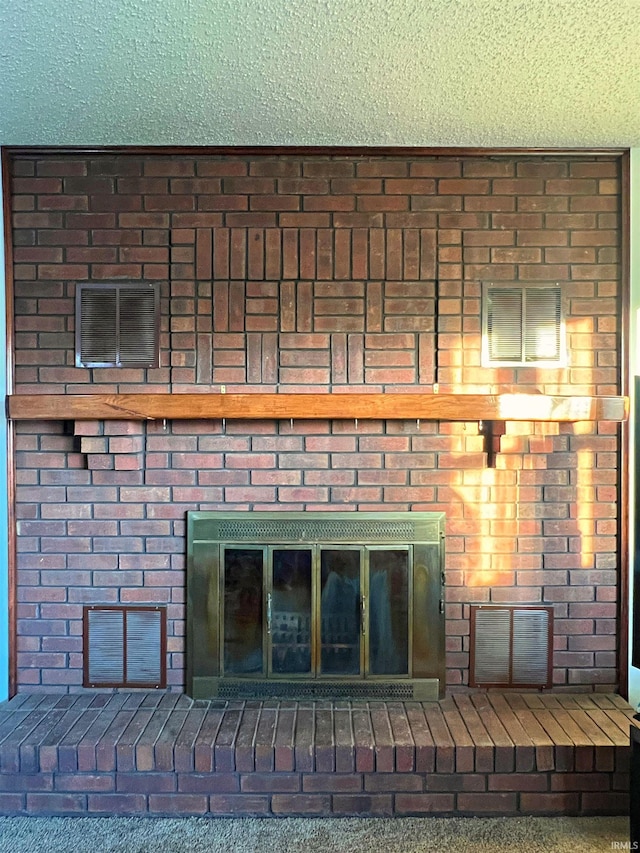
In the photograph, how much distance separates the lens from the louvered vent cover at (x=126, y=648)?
2.17 meters

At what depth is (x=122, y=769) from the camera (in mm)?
1858

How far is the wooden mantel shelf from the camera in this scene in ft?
6.47

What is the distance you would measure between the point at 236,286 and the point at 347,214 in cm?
52

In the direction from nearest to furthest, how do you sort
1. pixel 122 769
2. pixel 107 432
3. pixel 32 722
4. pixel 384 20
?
pixel 384 20
pixel 122 769
pixel 32 722
pixel 107 432

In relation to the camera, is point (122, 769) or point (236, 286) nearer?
point (122, 769)

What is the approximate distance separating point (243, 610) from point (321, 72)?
6.16 ft

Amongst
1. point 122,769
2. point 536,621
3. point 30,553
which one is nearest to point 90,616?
point 30,553

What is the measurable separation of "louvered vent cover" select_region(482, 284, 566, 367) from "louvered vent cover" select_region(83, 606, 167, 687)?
1.68m

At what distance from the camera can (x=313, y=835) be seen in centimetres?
178

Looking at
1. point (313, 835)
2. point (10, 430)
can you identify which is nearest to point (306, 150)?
point (10, 430)

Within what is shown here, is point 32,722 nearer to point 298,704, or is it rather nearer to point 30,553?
point 30,553

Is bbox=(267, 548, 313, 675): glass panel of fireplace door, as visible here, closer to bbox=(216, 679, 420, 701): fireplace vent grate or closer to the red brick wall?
bbox=(216, 679, 420, 701): fireplace vent grate

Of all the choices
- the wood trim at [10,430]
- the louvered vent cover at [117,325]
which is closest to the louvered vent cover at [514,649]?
the louvered vent cover at [117,325]

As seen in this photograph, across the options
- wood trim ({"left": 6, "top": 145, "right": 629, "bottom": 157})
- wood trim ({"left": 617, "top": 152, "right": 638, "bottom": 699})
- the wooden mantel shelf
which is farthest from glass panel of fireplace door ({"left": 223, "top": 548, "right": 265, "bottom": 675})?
wood trim ({"left": 6, "top": 145, "right": 629, "bottom": 157})
